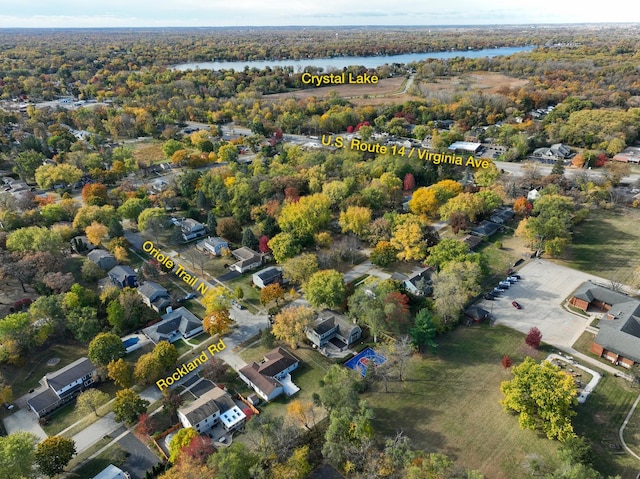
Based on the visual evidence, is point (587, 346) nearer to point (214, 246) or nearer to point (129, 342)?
point (214, 246)

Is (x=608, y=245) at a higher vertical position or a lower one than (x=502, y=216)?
lower

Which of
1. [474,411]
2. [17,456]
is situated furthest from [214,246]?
[474,411]

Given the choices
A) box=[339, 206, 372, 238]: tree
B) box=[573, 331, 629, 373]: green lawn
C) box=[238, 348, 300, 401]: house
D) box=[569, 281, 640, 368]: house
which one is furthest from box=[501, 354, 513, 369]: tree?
box=[339, 206, 372, 238]: tree

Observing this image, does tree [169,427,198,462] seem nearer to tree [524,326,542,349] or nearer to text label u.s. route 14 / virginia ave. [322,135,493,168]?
tree [524,326,542,349]

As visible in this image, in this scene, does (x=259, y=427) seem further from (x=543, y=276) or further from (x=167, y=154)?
(x=167, y=154)

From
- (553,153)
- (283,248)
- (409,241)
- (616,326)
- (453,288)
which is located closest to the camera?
(616,326)

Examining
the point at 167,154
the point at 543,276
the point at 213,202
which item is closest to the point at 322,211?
the point at 213,202
